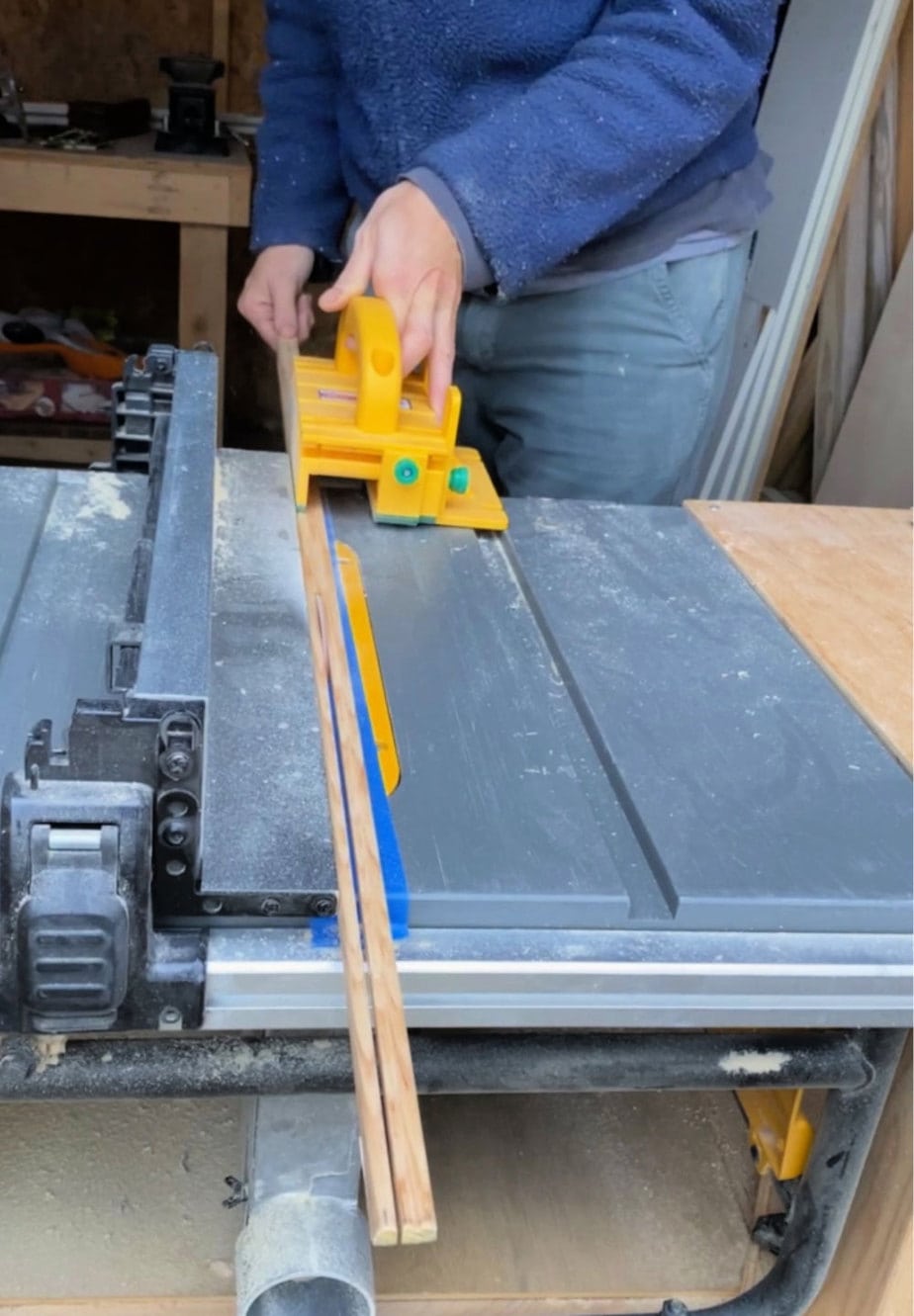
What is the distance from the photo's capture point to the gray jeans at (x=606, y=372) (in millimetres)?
1277

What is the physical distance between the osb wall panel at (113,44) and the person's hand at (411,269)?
7.03 ft

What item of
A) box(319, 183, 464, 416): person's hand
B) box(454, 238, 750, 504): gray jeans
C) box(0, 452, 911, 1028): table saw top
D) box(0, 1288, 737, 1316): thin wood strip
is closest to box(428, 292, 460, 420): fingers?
box(319, 183, 464, 416): person's hand

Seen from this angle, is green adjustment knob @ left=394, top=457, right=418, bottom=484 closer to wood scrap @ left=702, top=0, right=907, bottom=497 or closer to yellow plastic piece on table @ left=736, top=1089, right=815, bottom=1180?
yellow plastic piece on table @ left=736, top=1089, right=815, bottom=1180

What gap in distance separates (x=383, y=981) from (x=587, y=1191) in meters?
0.56

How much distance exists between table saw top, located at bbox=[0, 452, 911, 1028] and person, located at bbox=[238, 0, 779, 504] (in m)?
0.25

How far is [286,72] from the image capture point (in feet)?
4.71

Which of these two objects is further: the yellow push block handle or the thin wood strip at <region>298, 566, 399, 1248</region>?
the yellow push block handle

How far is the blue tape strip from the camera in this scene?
636 millimetres

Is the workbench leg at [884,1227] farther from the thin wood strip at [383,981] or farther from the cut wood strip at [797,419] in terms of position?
the cut wood strip at [797,419]

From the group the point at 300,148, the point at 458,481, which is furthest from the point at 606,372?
the point at 300,148

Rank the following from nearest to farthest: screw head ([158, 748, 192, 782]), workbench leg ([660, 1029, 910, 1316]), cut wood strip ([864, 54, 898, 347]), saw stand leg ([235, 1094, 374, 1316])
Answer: screw head ([158, 748, 192, 782])
saw stand leg ([235, 1094, 374, 1316])
workbench leg ([660, 1029, 910, 1316])
cut wood strip ([864, 54, 898, 347])

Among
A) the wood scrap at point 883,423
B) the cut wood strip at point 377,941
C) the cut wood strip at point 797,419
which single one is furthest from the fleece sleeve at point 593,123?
the cut wood strip at point 797,419

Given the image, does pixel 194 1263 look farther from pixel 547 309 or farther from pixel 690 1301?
pixel 547 309

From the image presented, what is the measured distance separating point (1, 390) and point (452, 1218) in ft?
7.08
